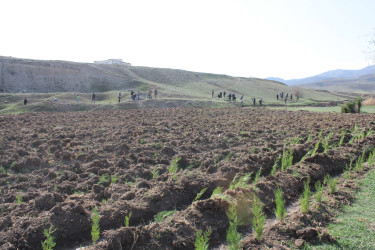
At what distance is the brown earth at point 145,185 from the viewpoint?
191 inches

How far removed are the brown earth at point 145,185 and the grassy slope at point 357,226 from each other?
0.21m

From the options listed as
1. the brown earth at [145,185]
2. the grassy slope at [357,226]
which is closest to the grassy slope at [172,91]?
the brown earth at [145,185]

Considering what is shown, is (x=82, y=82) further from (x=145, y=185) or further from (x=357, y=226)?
(x=357, y=226)

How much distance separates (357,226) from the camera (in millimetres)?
4879

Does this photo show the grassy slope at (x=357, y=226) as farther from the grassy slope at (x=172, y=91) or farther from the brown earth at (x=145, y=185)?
the grassy slope at (x=172, y=91)

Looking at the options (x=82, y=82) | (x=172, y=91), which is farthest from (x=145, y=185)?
(x=82, y=82)

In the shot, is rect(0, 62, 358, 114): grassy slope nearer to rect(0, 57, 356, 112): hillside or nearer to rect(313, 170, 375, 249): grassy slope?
rect(0, 57, 356, 112): hillside

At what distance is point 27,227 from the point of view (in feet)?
16.1

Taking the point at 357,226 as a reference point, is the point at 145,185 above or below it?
below

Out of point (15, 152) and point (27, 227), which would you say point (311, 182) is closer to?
point (27, 227)

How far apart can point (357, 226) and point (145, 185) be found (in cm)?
448

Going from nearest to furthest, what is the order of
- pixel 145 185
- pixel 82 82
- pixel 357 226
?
1. pixel 357 226
2. pixel 145 185
3. pixel 82 82

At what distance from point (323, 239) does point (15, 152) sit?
920 cm

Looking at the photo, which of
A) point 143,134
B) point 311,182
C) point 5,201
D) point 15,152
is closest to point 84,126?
point 143,134
